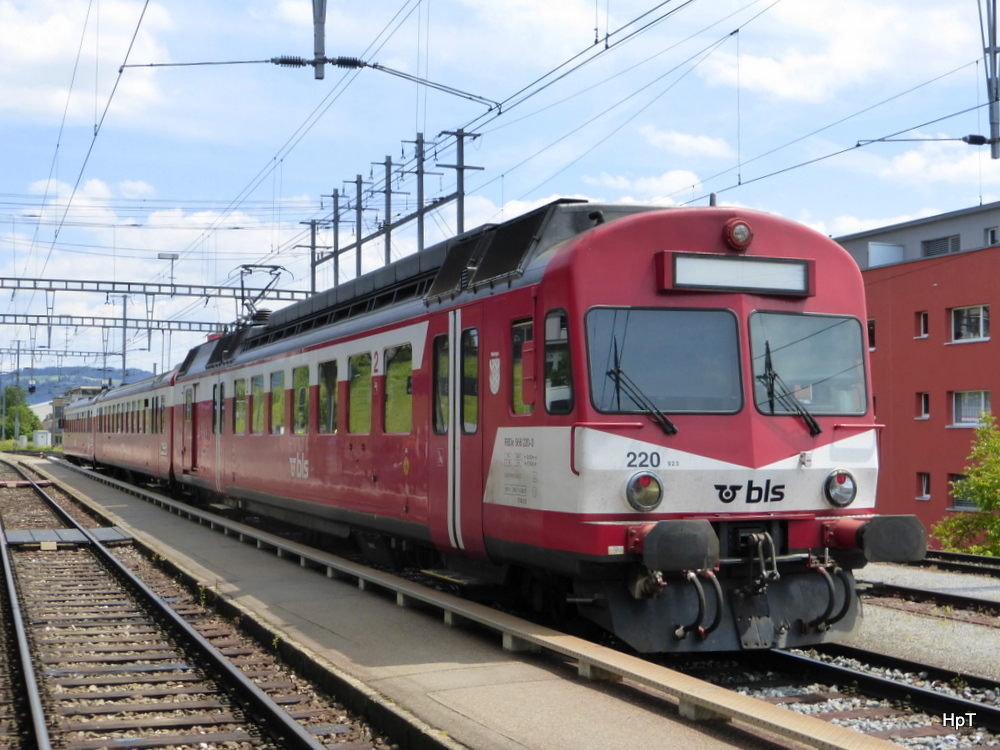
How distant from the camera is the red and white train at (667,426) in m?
7.48

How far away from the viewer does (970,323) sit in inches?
1309

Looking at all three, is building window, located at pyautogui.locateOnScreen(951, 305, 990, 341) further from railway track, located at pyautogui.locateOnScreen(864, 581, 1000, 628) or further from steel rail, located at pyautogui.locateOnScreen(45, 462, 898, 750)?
steel rail, located at pyautogui.locateOnScreen(45, 462, 898, 750)

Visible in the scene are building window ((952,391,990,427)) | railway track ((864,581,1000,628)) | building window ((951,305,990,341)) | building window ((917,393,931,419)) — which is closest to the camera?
railway track ((864,581,1000,628))

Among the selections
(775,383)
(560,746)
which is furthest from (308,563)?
(560,746)

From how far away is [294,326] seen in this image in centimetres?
1612

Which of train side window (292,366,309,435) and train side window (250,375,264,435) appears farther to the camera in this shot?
train side window (250,375,264,435)

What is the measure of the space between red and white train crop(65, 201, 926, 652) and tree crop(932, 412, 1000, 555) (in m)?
15.9

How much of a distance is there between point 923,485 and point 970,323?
16.8 ft

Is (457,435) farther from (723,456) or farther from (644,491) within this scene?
(723,456)

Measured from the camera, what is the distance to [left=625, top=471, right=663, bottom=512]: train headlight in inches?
294

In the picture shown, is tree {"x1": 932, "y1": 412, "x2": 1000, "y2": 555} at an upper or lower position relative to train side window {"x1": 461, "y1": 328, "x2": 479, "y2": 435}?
lower

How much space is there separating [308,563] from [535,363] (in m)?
6.02

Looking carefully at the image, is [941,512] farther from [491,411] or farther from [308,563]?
[491,411]

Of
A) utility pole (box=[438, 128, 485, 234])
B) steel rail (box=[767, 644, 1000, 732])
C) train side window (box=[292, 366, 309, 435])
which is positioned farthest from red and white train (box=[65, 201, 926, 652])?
utility pole (box=[438, 128, 485, 234])
